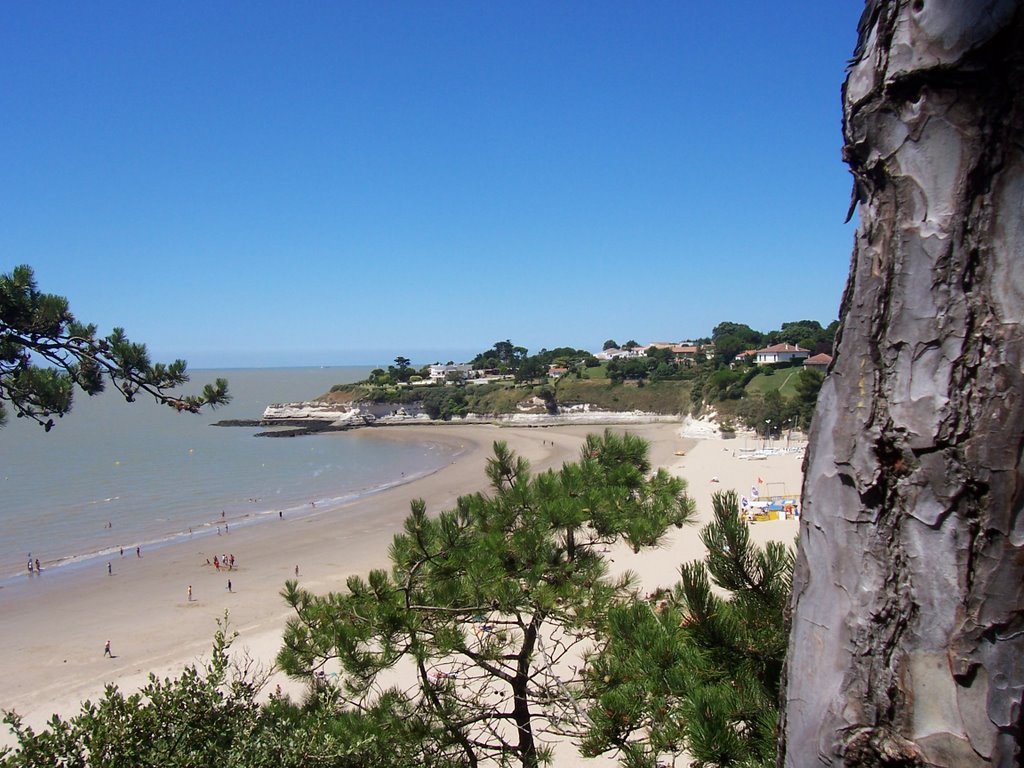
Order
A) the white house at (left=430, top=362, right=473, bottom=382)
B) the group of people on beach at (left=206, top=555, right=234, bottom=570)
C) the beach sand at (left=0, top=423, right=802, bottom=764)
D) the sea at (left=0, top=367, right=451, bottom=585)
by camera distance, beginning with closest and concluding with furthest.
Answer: the beach sand at (left=0, top=423, right=802, bottom=764)
the group of people on beach at (left=206, top=555, right=234, bottom=570)
the sea at (left=0, top=367, right=451, bottom=585)
the white house at (left=430, top=362, right=473, bottom=382)

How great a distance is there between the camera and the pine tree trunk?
84 cm

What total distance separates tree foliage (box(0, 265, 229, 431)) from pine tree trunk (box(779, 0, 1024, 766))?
3376 millimetres

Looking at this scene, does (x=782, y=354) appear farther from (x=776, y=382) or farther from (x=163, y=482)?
(x=163, y=482)

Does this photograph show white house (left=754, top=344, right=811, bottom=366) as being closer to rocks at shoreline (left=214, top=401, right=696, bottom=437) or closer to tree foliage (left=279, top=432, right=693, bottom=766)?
rocks at shoreline (left=214, top=401, right=696, bottom=437)

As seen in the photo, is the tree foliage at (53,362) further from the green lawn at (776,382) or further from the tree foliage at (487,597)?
the green lawn at (776,382)

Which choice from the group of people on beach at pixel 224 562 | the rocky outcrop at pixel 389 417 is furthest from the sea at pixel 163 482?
the rocky outcrop at pixel 389 417

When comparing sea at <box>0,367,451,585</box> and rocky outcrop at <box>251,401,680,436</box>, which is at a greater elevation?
rocky outcrop at <box>251,401,680,436</box>

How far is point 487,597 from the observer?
12.6 feet

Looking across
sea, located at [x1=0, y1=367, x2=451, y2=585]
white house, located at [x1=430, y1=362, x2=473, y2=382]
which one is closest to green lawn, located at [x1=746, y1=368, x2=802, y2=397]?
sea, located at [x1=0, y1=367, x2=451, y2=585]

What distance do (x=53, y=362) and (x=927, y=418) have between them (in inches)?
160

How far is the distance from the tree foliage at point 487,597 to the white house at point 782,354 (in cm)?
5942

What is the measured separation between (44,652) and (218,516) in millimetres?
12504

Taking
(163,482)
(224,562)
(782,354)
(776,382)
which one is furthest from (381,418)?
(224,562)

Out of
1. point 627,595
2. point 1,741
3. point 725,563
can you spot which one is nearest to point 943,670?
point 725,563
